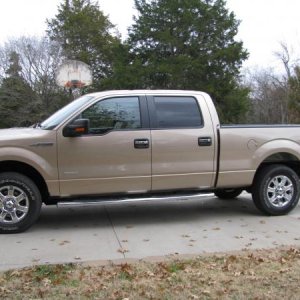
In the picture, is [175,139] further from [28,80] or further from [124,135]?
[28,80]

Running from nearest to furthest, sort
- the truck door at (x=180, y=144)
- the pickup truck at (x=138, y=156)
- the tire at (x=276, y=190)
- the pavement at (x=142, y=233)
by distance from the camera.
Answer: the pavement at (x=142, y=233), the pickup truck at (x=138, y=156), the truck door at (x=180, y=144), the tire at (x=276, y=190)

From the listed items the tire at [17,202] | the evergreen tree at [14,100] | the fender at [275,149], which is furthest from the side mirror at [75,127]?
the evergreen tree at [14,100]

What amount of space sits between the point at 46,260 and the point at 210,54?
40214 millimetres

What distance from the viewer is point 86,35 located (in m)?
52.9

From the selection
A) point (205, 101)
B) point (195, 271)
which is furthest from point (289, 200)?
point (195, 271)

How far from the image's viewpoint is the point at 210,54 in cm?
4412

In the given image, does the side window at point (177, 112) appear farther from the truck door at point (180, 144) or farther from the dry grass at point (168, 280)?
the dry grass at point (168, 280)

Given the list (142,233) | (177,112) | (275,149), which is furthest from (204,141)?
(142,233)

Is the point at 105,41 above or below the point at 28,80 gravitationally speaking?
above

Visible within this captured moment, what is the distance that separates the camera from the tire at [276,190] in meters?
7.73

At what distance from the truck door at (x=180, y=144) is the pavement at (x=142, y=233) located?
2.15 ft

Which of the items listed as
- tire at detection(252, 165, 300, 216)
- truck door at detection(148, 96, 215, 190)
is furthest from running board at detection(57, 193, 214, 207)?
tire at detection(252, 165, 300, 216)

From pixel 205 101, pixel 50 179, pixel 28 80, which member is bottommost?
pixel 50 179

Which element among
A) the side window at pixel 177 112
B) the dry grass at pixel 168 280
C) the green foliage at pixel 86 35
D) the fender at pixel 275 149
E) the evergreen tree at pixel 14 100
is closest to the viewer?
the dry grass at pixel 168 280
